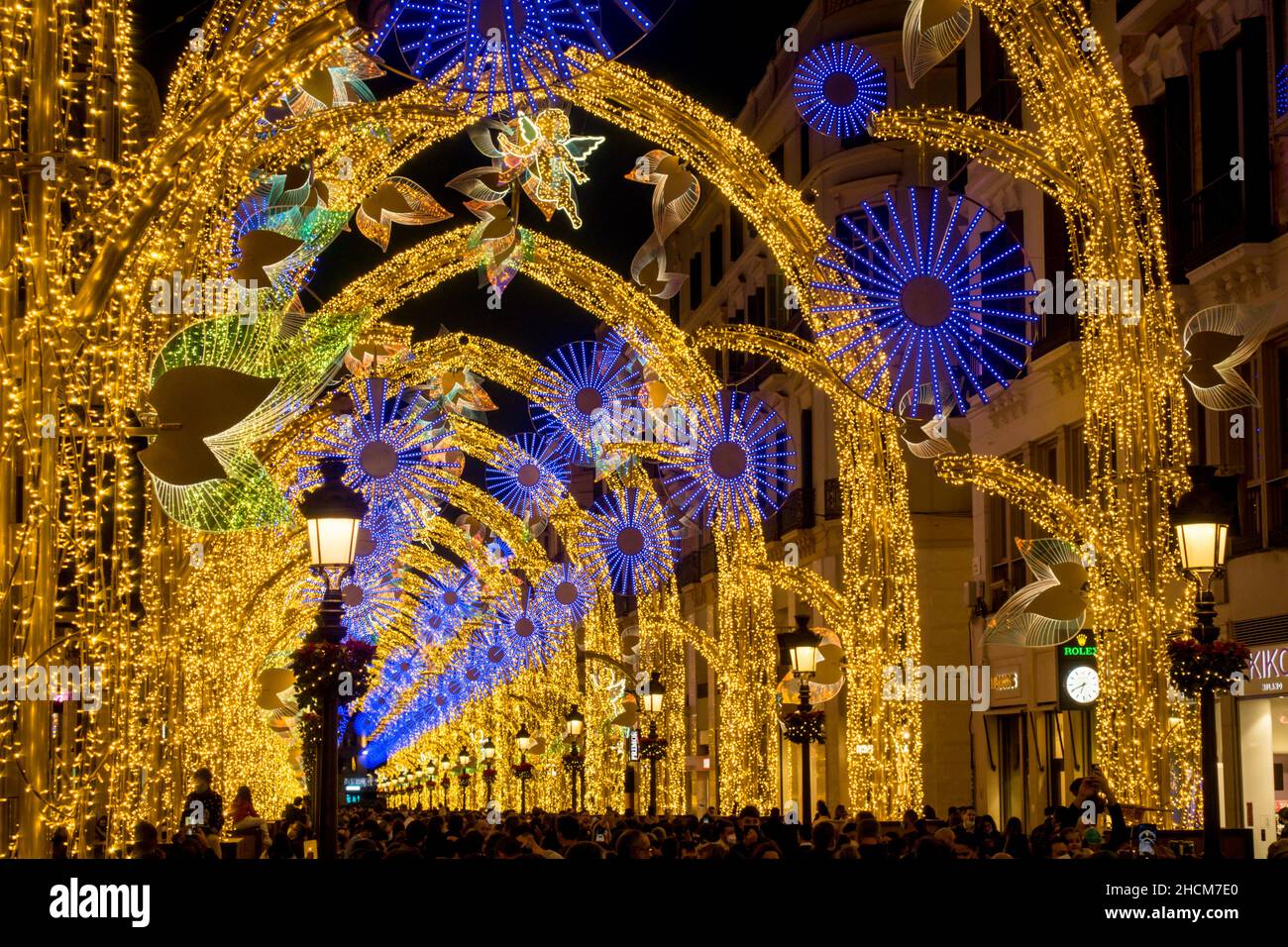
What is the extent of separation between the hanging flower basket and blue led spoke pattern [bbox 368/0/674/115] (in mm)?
6547

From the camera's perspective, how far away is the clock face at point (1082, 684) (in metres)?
28.2

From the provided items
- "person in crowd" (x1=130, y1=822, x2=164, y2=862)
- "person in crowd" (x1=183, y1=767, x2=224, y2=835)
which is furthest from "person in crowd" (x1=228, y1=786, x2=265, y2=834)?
"person in crowd" (x1=130, y1=822, x2=164, y2=862)

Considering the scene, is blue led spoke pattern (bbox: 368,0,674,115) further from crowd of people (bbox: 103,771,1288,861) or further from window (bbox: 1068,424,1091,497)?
window (bbox: 1068,424,1091,497)

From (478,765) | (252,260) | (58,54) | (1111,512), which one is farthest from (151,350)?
(478,765)

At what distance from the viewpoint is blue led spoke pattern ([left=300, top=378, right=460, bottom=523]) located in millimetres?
34656

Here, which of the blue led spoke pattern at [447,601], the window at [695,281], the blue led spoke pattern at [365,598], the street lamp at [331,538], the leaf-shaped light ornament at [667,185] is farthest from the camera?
the window at [695,281]

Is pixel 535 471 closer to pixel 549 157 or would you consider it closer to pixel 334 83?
pixel 549 157

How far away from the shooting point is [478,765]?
8325 centimetres

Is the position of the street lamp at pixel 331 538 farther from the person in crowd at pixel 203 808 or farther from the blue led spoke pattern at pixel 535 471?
the blue led spoke pattern at pixel 535 471

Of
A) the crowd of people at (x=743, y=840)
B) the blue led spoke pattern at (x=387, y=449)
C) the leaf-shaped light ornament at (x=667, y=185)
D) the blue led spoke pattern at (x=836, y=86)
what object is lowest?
the crowd of people at (x=743, y=840)

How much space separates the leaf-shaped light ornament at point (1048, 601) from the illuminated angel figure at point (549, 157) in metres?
8.57

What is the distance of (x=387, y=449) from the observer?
3534cm

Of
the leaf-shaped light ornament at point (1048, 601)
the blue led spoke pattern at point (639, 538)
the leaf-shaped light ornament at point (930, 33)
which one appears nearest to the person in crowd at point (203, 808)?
the leaf-shaped light ornament at point (1048, 601)
